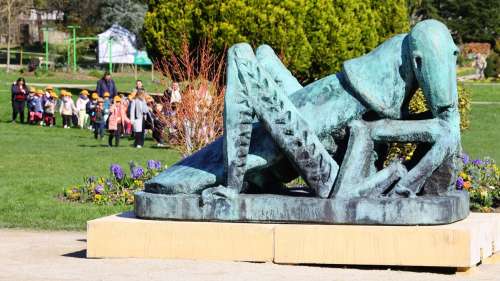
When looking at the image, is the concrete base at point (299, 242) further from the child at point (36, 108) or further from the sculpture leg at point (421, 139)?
the child at point (36, 108)

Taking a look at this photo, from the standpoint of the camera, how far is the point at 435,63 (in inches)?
369

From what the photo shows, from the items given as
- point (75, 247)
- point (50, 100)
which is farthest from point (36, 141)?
point (75, 247)

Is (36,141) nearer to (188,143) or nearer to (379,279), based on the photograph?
(188,143)

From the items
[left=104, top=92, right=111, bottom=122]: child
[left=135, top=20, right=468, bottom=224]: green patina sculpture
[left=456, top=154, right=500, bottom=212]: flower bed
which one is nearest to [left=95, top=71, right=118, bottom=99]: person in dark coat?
[left=104, top=92, right=111, bottom=122]: child

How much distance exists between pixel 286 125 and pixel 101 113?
18.7 m

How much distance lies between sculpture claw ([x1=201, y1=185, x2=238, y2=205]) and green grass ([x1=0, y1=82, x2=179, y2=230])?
150 inches

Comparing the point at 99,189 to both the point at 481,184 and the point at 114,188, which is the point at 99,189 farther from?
the point at 481,184

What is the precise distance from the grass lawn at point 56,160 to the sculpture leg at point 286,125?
4.29m

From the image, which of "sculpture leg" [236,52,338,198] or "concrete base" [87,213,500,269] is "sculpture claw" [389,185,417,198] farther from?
"sculpture leg" [236,52,338,198]

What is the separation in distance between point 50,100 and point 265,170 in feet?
77.0

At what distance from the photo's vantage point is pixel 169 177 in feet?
32.8

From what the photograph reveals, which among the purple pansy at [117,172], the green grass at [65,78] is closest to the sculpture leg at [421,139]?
the purple pansy at [117,172]

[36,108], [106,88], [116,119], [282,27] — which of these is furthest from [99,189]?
[36,108]

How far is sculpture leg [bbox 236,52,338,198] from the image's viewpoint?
31.1 feet
